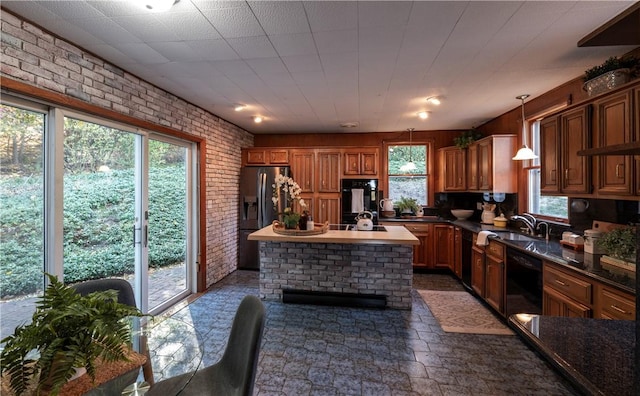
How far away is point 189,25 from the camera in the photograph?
196cm

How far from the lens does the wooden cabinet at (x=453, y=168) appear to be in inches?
190

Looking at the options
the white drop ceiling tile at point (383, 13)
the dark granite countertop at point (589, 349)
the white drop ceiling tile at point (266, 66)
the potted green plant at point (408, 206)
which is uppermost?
the white drop ceiling tile at point (266, 66)

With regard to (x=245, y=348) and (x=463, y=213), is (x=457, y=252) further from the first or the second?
(x=245, y=348)

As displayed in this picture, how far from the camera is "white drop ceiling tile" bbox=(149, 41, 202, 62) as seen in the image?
2227 mm

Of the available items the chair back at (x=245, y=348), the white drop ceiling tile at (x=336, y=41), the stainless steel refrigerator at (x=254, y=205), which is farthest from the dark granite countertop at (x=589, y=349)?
the stainless steel refrigerator at (x=254, y=205)

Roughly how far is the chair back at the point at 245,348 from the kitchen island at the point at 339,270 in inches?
67.4

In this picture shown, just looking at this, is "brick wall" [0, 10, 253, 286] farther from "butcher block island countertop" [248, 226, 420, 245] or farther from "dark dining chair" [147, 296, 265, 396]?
"dark dining chair" [147, 296, 265, 396]

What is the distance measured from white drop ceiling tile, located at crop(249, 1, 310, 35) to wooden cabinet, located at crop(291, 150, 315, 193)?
3.26 m

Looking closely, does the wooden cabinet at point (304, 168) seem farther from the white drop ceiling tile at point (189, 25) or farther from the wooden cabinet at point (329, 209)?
the white drop ceiling tile at point (189, 25)

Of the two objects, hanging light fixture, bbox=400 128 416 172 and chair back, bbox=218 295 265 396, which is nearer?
chair back, bbox=218 295 265 396

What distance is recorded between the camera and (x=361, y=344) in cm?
263

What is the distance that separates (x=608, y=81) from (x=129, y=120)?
163 inches

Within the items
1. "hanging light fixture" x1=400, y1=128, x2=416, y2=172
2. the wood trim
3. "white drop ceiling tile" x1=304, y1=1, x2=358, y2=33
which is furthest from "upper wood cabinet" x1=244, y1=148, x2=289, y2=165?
"white drop ceiling tile" x1=304, y1=1, x2=358, y2=33

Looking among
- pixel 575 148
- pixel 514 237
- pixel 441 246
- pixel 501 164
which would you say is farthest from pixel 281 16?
pixel 441 246
